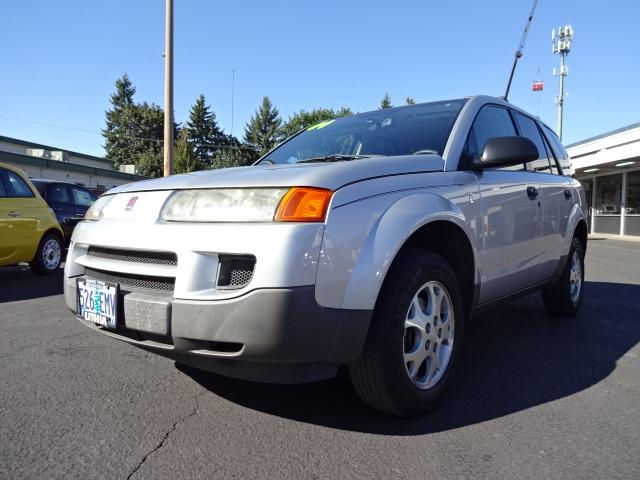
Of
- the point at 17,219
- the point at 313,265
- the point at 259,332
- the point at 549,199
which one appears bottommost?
the point at 259,332

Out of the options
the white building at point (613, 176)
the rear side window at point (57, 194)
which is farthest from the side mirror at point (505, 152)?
the white building at point (613, 176)

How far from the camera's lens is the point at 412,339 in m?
2.54

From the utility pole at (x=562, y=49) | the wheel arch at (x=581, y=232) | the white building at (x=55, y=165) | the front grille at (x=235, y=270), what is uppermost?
the utility pole at (x=562, y=49)

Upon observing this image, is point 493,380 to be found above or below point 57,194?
below

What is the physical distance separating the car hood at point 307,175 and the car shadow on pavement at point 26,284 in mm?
3714

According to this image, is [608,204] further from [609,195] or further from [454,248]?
[454,248]

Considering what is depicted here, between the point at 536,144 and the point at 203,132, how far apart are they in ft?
221

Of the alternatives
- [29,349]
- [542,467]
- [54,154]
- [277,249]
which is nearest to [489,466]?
[542,467]

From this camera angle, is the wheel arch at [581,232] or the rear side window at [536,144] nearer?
the rear side window at [536,144]

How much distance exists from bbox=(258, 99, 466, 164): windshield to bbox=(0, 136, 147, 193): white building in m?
27.5

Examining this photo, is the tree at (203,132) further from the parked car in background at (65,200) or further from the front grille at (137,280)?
the front grille at (137,280)

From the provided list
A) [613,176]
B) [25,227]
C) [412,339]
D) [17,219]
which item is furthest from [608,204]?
[412,339]

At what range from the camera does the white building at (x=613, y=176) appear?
18578 millimetres

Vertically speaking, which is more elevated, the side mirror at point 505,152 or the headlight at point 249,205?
the side mirror at point 505,152
